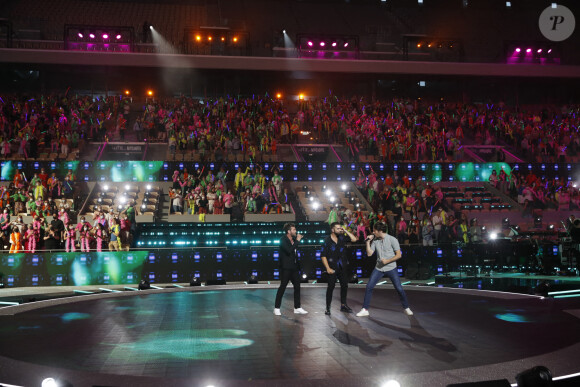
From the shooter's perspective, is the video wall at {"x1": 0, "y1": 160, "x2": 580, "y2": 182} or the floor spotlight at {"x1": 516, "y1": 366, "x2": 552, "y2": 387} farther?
the video wall at {"x1": 0, "y1": 160, "x2": 580, "y2": 182}

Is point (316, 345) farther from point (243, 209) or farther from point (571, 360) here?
point (243, 209)

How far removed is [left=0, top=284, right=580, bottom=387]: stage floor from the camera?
6680mm

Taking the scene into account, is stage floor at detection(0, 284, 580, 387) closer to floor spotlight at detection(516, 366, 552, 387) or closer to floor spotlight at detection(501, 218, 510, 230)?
floor spotlight at detection(516, 366, 552, 387)

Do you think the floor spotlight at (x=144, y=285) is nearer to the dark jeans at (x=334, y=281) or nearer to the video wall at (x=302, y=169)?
the dark jeans at (x=334, y=281)

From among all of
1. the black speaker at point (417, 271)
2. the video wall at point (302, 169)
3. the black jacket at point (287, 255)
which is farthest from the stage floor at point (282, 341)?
the video wall at point (302, 169)

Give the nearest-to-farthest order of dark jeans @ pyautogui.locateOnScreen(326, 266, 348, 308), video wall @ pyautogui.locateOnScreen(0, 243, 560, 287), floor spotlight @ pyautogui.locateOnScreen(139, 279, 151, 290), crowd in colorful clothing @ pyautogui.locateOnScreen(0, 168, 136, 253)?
dark jeans @ pyautogui.locateOnScreen(326, 266, 348, 308) → floor spotlight @ pyautogui.locateOnScreen(139, 279, 151, 290) → video wall @ pyautogui.locateOnScreen(0, 243, 560, 287) → crowd in colorful clothing @ pyautogui.locateOnScreen(0, 168, 136, 253)

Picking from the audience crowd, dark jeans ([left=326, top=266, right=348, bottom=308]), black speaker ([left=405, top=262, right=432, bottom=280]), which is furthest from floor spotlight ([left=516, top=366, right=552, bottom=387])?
the audience crowd

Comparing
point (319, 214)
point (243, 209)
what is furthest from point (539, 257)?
point (243, 209)

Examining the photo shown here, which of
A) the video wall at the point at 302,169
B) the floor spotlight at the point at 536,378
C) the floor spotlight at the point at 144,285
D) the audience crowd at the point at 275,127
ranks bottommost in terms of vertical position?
the floor spotlight at the point at 144,285

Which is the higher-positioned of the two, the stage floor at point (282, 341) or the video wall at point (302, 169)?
the video wall at point (302, 169)

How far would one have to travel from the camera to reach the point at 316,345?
26.9 ft

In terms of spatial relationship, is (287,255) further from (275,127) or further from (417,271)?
(275,127)

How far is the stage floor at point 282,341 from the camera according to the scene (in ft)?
21.9

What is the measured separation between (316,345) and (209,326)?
2341mm
